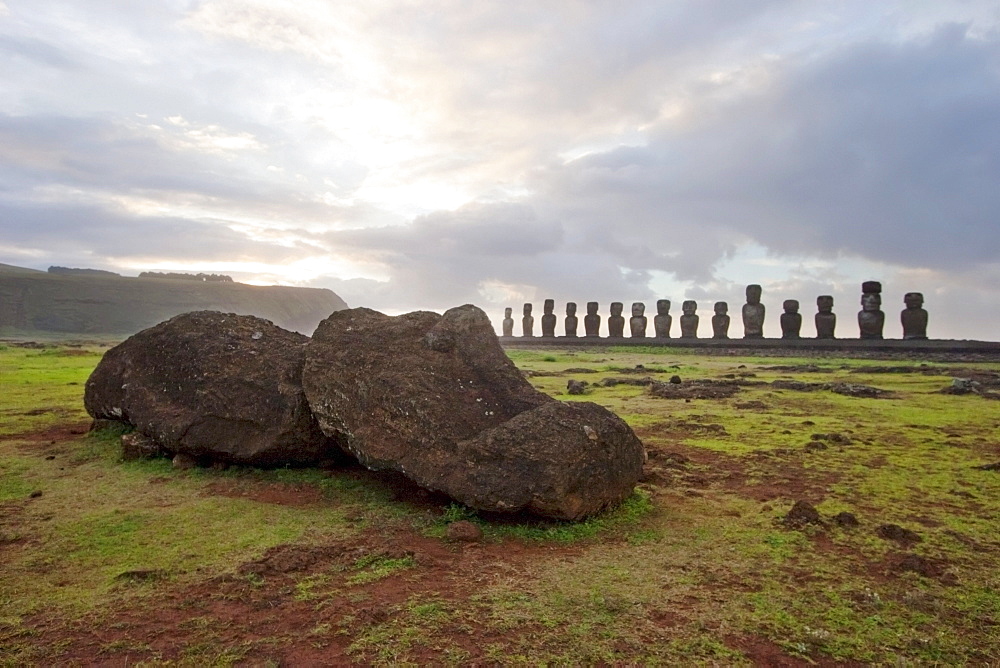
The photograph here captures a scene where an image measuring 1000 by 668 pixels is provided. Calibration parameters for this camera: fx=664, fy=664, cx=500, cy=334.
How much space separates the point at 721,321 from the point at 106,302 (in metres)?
88.4

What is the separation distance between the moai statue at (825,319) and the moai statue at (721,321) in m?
4.93

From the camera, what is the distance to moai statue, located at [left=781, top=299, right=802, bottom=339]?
30.8 meters

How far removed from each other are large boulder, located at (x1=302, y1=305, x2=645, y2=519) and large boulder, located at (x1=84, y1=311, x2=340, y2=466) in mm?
550

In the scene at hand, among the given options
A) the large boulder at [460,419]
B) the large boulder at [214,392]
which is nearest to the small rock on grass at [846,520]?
the large boulder at [460,419]

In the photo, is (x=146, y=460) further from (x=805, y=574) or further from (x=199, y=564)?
(x=805, y=574)

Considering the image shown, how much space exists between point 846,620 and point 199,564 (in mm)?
3552

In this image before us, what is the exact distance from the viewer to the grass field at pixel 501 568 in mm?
2996

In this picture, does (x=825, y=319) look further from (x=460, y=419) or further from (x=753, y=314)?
(x=460, y=419)

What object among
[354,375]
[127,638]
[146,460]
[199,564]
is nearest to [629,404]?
[354,375]

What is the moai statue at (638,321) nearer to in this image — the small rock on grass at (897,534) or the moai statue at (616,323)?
the moai statue at (616,323)

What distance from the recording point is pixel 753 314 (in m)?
32.5

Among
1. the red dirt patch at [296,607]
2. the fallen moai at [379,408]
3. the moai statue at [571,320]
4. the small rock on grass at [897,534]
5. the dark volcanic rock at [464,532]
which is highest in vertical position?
the moai statue at [571,320]

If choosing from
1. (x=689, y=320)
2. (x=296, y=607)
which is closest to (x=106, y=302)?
(x=689, y=320)

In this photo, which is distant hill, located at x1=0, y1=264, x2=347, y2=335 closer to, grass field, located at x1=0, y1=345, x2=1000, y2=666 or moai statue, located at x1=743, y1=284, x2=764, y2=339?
moai statue, located at x1=743, y1=284, x2=764, y2=339
